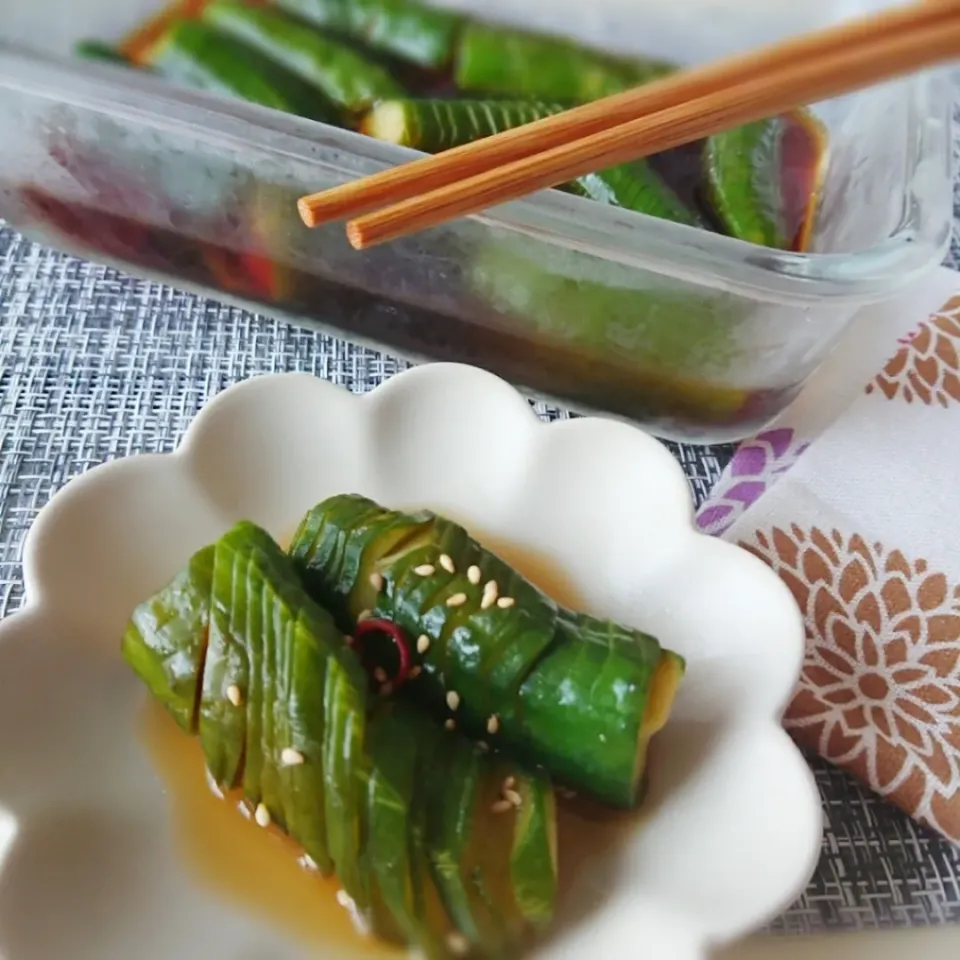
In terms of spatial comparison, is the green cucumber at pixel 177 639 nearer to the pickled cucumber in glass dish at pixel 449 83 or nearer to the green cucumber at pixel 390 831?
the green cucumber at pixel 390 831

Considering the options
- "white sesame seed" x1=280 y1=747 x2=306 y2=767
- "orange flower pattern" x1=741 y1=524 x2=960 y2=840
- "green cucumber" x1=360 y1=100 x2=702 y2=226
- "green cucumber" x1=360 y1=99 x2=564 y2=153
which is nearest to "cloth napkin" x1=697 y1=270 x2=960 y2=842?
"orange flower pattern" x1=741 y1=524 x2=960 y2=840

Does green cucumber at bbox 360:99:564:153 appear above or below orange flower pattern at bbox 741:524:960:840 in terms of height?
above

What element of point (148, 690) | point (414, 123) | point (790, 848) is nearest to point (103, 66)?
point (414, 123)

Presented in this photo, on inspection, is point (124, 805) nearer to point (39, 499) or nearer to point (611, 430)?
point (39, 499)

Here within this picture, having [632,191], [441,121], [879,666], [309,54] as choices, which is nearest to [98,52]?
[309,54]

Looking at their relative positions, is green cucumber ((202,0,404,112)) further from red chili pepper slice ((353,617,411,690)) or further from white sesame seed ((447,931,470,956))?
white sesame seed ((447,931,470,956))

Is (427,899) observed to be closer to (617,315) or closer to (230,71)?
(617,315)
